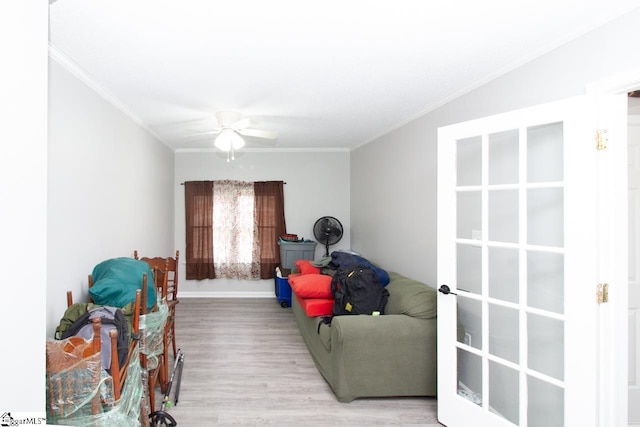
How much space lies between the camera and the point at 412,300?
284 cm

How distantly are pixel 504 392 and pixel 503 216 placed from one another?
1053mm

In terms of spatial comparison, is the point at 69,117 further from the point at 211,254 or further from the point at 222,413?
the point at 211,254

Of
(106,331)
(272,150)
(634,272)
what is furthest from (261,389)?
(272,150)

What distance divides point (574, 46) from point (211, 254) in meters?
5.20

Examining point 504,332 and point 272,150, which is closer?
point 504,332

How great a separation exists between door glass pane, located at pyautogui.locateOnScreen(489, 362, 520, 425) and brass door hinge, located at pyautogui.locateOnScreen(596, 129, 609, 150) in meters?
1.30

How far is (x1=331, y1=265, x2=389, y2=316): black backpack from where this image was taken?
3066 millimetres

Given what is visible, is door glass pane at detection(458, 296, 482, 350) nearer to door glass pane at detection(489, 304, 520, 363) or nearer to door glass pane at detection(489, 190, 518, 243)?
door glass pane at detection(489, 304, 520, 363)

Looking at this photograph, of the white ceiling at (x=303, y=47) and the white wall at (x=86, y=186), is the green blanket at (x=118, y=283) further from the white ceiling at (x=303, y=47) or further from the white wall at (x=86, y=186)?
the white ceiling at (x=303, y=47)

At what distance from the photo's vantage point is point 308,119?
391 centimetres

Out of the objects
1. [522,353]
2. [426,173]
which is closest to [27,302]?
[522,353]

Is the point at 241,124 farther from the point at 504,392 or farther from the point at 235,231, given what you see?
the point at 504,392

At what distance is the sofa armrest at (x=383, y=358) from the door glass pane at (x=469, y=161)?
1.16 metres

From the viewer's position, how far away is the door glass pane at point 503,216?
6.85ft
